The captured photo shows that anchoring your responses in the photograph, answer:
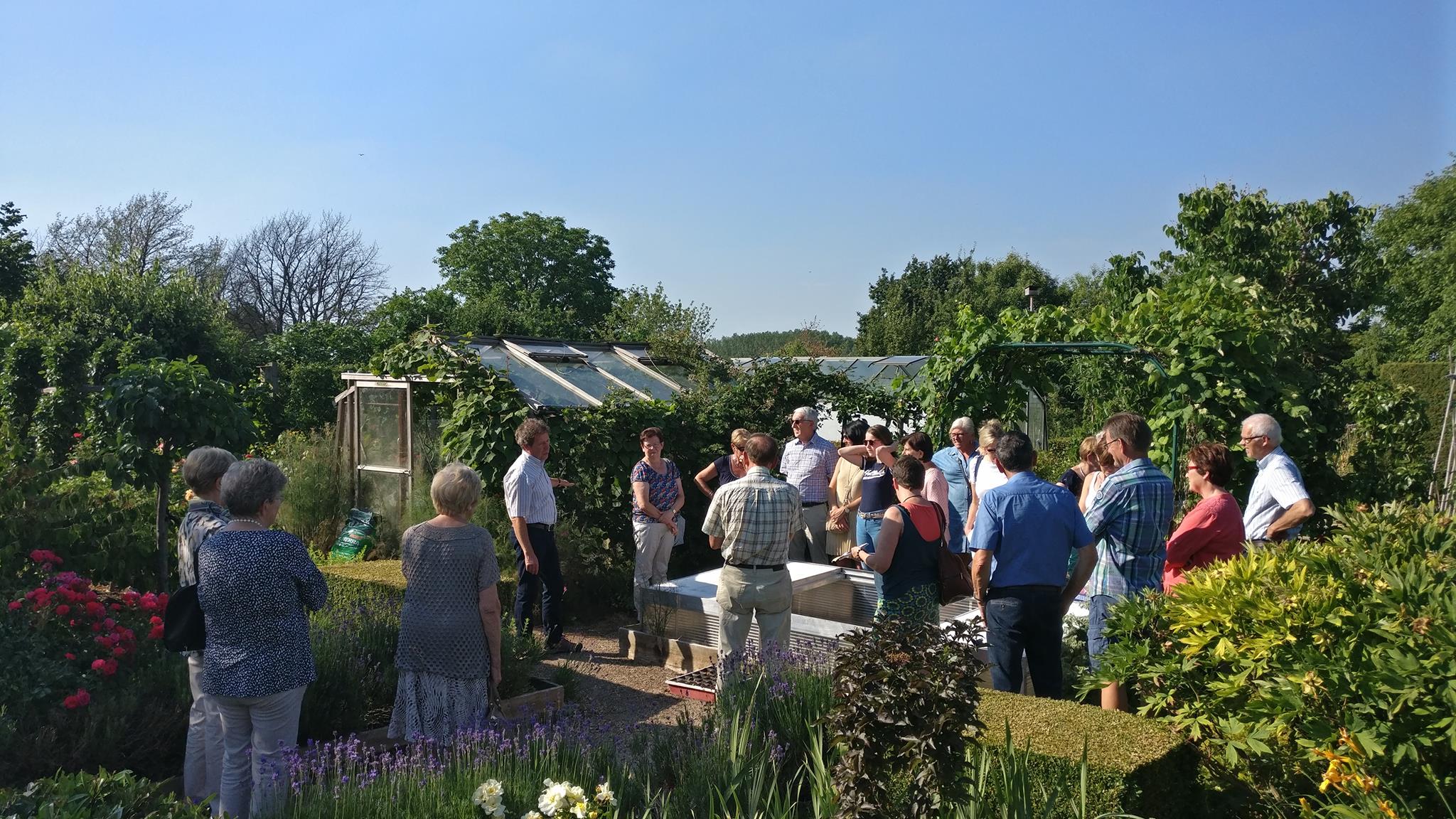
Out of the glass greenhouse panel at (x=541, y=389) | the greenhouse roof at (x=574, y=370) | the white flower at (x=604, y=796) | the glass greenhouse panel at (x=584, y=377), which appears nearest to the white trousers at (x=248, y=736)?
the white flower at (x=604, y=796)

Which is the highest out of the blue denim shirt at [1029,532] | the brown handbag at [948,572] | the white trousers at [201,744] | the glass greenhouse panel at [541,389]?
the glass greenhouse panel at [541,389]

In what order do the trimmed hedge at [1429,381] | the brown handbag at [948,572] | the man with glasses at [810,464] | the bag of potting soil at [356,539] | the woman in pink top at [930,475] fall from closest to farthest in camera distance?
the brown handbag at [948,572] < the woman in pink top at [930,475] < the man with glasses at [810,464] < the bag of potting soil at [356,539] < the trimmed hedge at [1429,381]

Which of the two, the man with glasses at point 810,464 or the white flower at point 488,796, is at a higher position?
the man with glasses at point 810,464

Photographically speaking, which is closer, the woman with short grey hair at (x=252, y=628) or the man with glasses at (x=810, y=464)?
the woman with short grey hair at (x=252, y=628)

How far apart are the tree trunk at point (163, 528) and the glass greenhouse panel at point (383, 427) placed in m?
3.98

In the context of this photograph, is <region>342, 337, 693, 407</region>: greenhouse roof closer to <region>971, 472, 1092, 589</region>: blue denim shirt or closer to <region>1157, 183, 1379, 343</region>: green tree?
<region>971, 472, 1092, 589</region>: blue denim shirt

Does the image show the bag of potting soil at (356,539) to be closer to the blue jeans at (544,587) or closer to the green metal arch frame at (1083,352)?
→ the blue jeans at (544,587)

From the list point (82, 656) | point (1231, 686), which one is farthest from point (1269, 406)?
point (82, 656)

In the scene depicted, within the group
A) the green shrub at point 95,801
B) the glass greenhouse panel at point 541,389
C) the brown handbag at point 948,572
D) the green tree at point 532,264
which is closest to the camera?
the green shrub at point 95,801

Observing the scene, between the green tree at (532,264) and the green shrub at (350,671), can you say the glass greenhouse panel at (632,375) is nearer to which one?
the green shrub at (350,671)

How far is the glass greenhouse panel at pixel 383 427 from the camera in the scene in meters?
10.6

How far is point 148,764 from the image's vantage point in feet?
15.1

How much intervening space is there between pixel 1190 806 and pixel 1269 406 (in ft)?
17.7

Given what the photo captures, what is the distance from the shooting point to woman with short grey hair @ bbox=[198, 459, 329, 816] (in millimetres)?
3621
